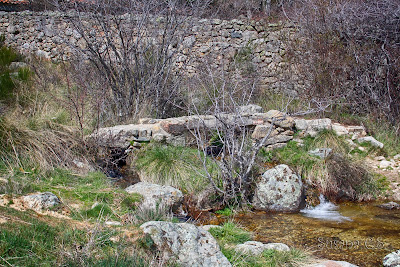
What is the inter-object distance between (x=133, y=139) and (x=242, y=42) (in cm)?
613

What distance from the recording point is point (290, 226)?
5305 mm

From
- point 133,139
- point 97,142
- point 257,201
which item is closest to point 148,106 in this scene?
point 133,139

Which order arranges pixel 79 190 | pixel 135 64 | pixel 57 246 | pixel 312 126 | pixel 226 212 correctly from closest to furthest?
pixel 57 246 → pixel 79 190 → pixel 226 212 → pixel 312 126 → pixel 135 64

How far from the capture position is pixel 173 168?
6121mm

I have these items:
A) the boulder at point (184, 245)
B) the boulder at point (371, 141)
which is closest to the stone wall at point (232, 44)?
the boulder at point (371, 141)

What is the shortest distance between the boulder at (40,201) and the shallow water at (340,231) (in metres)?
2.32

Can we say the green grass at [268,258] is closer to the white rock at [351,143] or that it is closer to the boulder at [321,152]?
the boulder at [321,152]

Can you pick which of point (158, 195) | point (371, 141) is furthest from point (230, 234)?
point (371, 141)

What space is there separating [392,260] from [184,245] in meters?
2.18

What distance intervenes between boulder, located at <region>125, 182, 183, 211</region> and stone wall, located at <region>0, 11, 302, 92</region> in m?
5.90

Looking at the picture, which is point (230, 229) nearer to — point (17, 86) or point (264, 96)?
point (17, 86)

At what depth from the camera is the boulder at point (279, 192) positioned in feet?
19.4

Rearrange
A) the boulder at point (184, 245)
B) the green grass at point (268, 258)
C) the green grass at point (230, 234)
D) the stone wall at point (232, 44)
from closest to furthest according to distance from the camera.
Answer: the boulder at point (184, 245) < the green grass at point (268, 258) < the green grass at point (230, 234) < the stone wall at point (232, 44)

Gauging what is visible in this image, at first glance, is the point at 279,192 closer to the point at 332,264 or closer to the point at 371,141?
the point at 332,264
